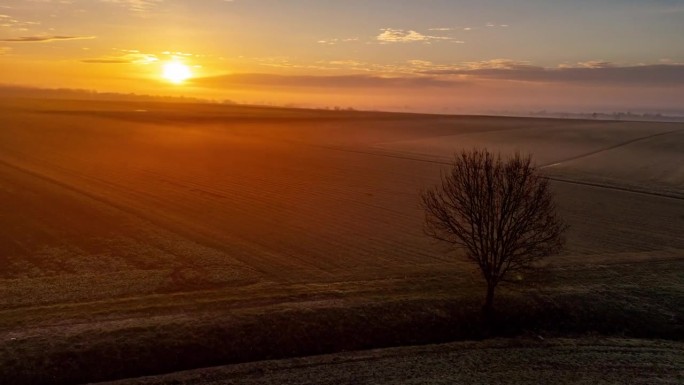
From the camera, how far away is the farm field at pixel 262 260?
23.3 m

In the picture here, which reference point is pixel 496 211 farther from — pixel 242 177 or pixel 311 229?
pixel 242 177

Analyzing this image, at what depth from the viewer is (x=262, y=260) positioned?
33.6 m

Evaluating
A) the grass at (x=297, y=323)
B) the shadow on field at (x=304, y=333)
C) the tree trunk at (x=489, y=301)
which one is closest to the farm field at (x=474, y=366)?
the shadow on field at (x=304, y=333)

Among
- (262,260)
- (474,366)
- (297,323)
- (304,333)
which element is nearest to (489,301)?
(474,366)

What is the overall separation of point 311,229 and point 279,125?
322ft

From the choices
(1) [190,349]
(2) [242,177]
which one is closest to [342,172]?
(2) [242,177]

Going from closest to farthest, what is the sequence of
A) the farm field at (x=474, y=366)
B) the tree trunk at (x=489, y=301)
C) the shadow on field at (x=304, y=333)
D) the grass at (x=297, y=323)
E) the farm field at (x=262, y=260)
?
the farm field at (x=474, y=366) < the shadow on field at (x=304, y=333) < the grass at (x=297, y=323) < the farm field at (x=262, y=260) < the tree trunk at (x=489, y=301)

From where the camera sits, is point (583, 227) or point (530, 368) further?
point (583, 227)

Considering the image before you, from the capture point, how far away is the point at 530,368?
861 inches

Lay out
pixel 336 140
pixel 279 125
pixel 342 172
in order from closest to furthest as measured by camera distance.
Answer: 1. pixel 342 172
2. pixel 336 140
3. pixel 279 125

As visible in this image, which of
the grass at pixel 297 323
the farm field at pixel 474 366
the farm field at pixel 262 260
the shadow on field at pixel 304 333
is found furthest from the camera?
the farm field at pixel 262 260

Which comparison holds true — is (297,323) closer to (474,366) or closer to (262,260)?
(474,366)

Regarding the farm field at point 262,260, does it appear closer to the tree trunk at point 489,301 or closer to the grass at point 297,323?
the grass at point 297,323

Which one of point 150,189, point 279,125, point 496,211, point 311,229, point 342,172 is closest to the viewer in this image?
point 496,211
